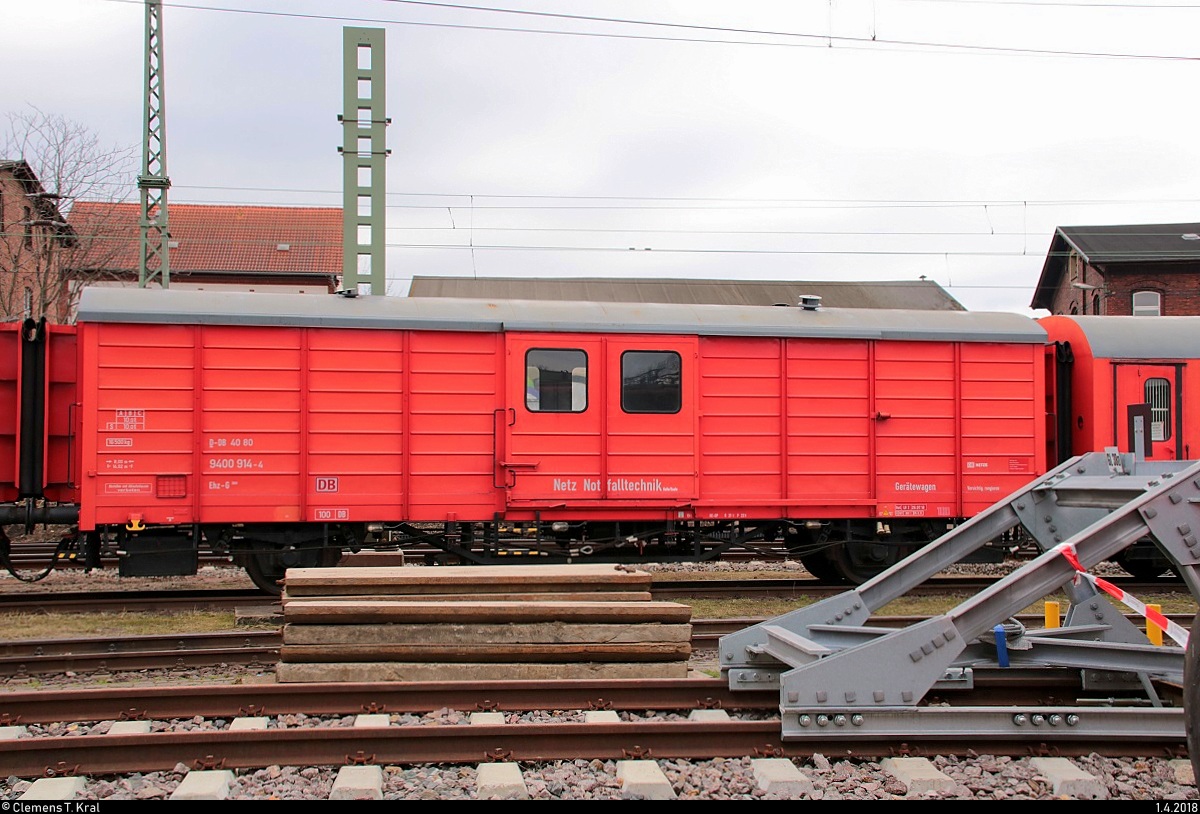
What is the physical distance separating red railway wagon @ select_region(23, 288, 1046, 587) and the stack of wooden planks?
14.1ft

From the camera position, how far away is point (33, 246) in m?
26.9

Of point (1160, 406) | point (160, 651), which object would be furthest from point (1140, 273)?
point (160, 651)

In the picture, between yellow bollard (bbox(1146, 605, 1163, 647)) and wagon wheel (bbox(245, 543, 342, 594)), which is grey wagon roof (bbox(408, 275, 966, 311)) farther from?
yellow bollard (bbox(1146, 605, 1163, 647))

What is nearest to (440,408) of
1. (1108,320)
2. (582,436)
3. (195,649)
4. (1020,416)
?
(582,436)

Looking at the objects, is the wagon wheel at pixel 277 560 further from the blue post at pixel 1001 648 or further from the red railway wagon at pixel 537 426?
the blue post at pixel 1001 648

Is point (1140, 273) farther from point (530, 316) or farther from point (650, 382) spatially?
point (530, 316)

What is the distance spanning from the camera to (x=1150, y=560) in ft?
42.8

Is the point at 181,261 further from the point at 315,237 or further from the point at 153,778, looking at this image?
the point at 153,778

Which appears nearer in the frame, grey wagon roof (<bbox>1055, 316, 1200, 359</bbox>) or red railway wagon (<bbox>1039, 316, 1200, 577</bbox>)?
red railway wagon (<bbox>1039, 316, 1200, 577</bbox>)

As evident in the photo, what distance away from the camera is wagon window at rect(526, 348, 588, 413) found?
447 inches

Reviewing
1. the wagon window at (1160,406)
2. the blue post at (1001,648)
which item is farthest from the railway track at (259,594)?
the blue post at (1001,648)

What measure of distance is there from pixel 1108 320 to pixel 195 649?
1185 centimetres

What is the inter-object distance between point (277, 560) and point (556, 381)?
3.79 m

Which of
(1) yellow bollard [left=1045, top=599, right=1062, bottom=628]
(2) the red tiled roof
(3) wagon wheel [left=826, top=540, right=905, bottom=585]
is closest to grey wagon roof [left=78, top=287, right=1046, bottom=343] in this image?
(3) wagon wheel [left=826, top=540, right=905, bottom=585]
